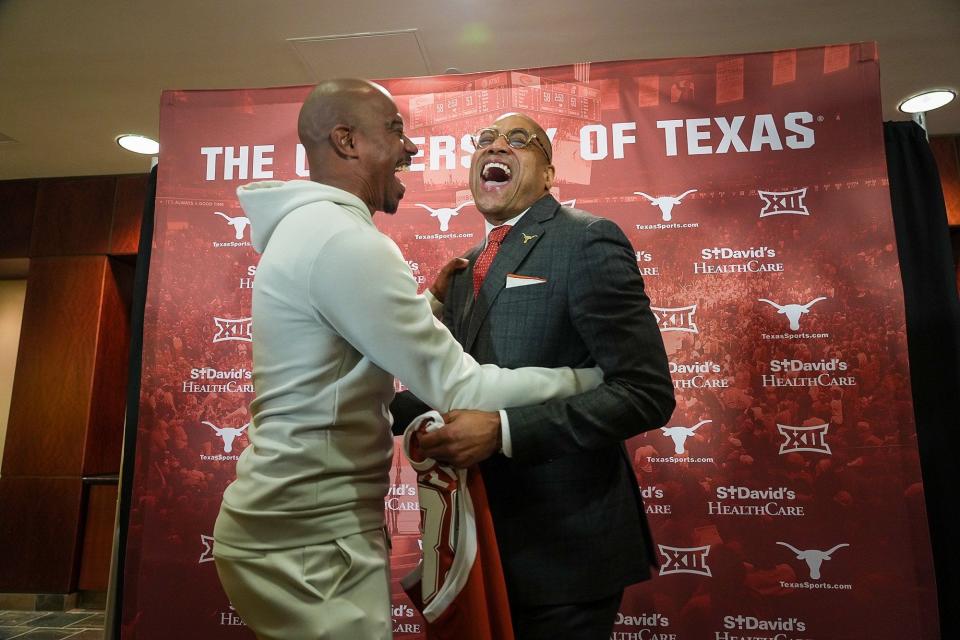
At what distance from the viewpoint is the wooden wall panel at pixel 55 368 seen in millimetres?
4398

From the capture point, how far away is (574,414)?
118 cm

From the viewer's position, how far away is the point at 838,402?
2498 millimetres

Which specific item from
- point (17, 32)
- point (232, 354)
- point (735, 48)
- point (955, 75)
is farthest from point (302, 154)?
point (955, 75)

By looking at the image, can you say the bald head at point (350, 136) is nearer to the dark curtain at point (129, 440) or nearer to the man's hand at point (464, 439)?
the man's hand at point (464, 439)

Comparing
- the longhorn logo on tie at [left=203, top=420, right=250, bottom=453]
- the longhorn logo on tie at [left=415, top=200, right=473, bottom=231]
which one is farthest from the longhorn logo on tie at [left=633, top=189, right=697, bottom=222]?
the longhorn logo on tie at [left=203, top=420, right=250, bottom=453]

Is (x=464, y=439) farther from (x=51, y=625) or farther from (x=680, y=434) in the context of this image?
(x=51, y=625)

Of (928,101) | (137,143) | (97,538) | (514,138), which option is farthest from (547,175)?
(97,538)

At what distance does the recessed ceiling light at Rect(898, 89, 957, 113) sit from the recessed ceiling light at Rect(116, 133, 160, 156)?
470 centimetres

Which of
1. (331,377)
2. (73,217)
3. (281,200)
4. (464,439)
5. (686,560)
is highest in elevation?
(73,217)

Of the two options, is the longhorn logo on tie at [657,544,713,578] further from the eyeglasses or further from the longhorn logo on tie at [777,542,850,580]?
the eyeglasses

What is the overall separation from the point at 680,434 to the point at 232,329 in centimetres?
198

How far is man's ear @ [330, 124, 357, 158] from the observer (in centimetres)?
132

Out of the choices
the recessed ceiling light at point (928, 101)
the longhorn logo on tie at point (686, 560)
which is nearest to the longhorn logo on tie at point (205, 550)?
the longhorn logo on tie at point (686, 560)

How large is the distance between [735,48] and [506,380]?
2.83 metres
